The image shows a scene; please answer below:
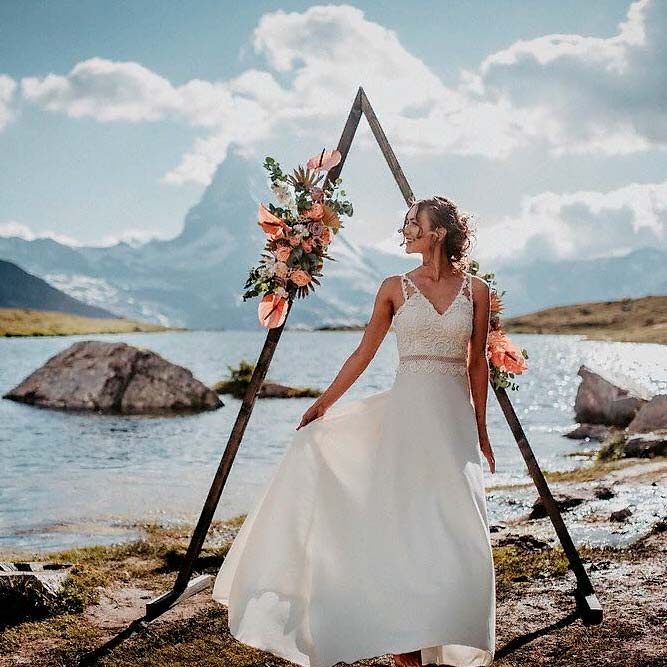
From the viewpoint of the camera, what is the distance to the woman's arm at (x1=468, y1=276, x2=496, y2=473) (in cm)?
568

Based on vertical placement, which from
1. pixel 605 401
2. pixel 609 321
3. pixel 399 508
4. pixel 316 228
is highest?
pixel 609 321

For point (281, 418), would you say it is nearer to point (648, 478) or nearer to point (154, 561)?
point (648, 478)

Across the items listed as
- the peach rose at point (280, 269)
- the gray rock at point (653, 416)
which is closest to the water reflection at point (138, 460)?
the gray rock at point (653, 416)

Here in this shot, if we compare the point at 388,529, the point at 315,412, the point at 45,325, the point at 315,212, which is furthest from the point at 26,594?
the point at 45,325

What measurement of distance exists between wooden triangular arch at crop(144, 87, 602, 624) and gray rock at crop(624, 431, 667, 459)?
824 centimetres

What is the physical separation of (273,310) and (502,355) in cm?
204

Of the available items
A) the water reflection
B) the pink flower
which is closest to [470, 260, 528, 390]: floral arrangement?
the pink flower

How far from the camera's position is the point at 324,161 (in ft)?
23.2

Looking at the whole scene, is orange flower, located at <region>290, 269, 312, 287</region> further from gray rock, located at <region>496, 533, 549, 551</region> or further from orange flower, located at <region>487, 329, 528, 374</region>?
gray rock, located at <region>496, 533, 549, 551</region>

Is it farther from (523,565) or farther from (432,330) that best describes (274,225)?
(523,565)

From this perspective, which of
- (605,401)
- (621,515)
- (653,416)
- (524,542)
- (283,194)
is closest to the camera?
(283,194)

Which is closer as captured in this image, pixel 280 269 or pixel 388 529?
pixel 388 529

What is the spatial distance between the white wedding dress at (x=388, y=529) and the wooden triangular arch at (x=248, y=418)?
44.2 inches

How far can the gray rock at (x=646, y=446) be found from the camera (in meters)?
14.5
